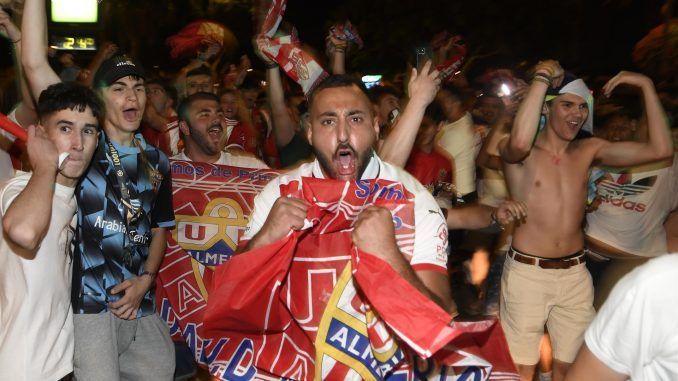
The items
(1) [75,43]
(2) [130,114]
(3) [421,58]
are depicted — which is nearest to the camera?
(2) [130,114]

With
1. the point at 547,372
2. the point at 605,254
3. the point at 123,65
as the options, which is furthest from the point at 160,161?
the point at 605,254

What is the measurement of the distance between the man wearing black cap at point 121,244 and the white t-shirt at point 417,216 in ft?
3.22

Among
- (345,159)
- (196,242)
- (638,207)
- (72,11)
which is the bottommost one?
(196,242)

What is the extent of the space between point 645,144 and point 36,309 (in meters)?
4.41

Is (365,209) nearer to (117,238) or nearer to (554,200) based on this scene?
(117,238)

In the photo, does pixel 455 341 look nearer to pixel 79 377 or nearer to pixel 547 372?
pixel 79 377

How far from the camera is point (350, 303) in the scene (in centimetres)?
339

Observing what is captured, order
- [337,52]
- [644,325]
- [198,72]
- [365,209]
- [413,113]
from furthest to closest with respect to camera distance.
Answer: [198,72], [337,52], [413,113], [365,209], [644,325]

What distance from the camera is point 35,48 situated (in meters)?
4.20

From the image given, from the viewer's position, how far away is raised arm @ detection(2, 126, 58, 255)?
11.6ft

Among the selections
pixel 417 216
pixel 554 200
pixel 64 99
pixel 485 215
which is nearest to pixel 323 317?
pixel 417 216

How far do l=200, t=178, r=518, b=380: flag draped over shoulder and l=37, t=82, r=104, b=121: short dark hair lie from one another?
→ 1.24 m

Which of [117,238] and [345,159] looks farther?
[117,238]

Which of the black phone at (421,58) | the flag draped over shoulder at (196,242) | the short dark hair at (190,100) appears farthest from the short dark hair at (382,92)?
the black phone at (421,58)
